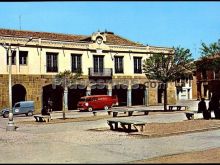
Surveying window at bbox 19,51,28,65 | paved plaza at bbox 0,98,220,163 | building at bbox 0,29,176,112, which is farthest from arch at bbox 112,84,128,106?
paved plaza at bbox 0,98,220,163

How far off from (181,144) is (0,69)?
102 feet

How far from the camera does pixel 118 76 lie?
5269 centimetres

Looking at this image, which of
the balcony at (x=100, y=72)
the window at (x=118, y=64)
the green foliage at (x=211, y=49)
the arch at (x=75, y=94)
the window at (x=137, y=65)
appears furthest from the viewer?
the window at (x=137, y=65)

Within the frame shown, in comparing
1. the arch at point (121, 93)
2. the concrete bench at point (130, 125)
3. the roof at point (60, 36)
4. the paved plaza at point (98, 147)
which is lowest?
the paved plaza at point (98, 147)

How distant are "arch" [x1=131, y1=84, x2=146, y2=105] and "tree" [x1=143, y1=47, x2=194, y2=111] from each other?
16850mm

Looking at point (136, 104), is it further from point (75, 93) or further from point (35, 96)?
point (35, 96)

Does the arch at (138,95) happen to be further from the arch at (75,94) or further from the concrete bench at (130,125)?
the concrete bench at (130,125)

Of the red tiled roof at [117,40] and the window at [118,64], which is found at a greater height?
the red tiled roof at [117,40]

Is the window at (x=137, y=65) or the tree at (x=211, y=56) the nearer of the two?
the tree at (x=211, y=56)

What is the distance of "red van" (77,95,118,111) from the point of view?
1793 inches

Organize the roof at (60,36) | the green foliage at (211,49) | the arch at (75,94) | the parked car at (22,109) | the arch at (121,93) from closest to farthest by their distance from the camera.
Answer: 1. the green foliage at (211,49)
2. the parked car at (22,109)
3. the roof at (60,36)
4. the arch at (75,94)
5. the arch at (121,93)

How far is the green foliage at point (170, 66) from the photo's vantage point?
120 feet

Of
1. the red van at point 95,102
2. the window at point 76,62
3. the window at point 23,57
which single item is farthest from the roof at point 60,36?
the red van at point 95,102

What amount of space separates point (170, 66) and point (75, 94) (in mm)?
16147
